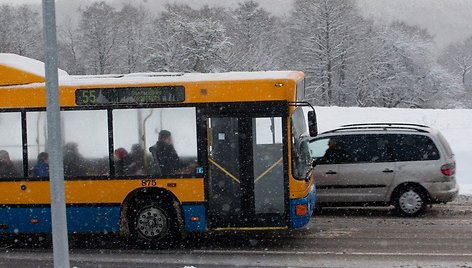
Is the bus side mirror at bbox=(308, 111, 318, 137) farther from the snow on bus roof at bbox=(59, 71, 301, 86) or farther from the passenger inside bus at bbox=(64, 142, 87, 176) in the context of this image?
the passenger inside bus at bbox=(64, 142, 87, 176)

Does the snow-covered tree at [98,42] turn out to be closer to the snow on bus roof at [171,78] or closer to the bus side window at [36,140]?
the snow on bus roof at [171,78]

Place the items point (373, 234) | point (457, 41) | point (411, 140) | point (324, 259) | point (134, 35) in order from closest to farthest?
point (324, 259) → point (373, 234) → point (411, 140) → point (134, 35) → point (457, 41)

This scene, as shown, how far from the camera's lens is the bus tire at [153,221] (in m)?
12.3

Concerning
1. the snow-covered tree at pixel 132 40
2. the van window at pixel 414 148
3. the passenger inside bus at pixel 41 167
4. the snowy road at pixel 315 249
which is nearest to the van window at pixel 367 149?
the van window at pixel 414 148

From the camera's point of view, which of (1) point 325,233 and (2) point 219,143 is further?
(1) point 325,233

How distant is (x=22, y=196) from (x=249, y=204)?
376cm

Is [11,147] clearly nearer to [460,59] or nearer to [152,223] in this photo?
[152,223]

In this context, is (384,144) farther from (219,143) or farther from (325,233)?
(219,143)

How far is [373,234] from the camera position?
42.9ft

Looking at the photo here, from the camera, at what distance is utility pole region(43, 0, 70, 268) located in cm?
645

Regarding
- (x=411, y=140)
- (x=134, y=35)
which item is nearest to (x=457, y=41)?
(x=134, y=35)

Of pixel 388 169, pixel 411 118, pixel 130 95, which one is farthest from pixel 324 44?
pixel 130 95

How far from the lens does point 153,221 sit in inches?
484

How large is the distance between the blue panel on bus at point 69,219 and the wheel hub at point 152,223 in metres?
0.41
